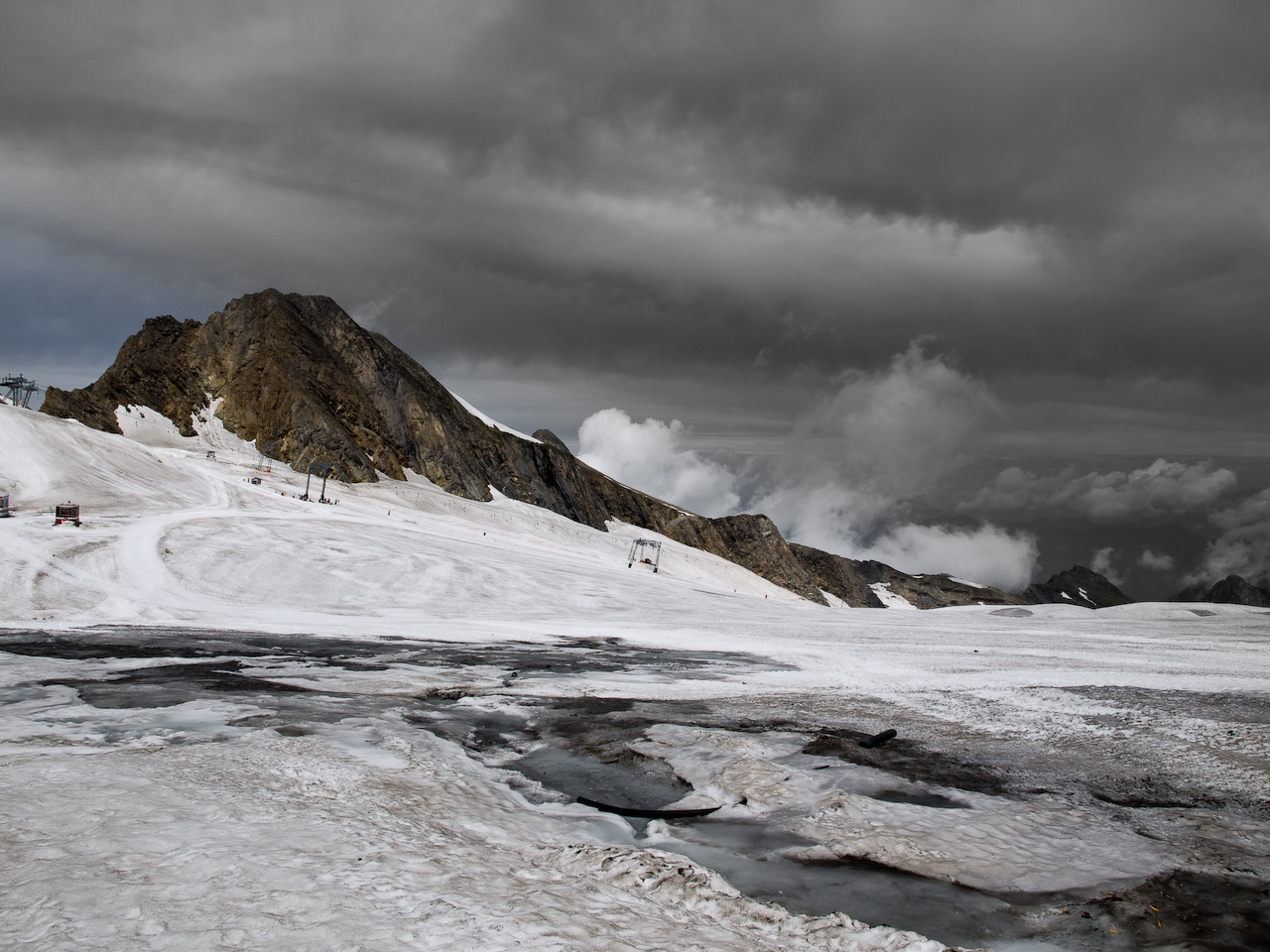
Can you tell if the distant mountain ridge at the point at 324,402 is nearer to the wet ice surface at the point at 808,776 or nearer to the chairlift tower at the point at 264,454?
the chairlift tower at the point at 264,454

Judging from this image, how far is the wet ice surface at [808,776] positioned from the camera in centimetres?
509

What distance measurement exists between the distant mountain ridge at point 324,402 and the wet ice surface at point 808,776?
268 ft

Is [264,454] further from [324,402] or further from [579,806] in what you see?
[579,806]

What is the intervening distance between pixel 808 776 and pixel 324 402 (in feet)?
340

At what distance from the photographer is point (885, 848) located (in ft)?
19.4

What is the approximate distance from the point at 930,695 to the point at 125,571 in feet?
103

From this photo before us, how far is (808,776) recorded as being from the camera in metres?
7.79

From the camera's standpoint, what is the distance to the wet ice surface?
16.7ft

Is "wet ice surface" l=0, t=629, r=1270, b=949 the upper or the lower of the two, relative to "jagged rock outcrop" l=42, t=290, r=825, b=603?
lower

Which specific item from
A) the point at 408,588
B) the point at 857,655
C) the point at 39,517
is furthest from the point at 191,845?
the point at 39,517

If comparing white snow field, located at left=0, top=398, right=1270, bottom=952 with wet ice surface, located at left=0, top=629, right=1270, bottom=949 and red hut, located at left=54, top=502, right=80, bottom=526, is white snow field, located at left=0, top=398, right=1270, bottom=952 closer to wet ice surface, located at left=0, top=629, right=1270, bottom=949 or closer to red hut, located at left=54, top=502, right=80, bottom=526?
wet ice surface, located at left=0, top=629, right=1270, bottom=949

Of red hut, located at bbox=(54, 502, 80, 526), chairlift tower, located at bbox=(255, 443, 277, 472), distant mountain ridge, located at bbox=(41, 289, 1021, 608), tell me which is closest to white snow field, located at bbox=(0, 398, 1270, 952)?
red hut, located at bbox=(54, 502, 80, 526)

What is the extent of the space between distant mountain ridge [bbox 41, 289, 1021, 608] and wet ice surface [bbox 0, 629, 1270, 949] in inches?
3210

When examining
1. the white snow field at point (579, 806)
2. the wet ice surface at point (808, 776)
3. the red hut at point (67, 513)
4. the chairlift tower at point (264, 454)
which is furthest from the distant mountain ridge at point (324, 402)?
the wet ice surface at point (808, 776)
